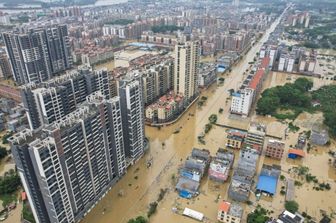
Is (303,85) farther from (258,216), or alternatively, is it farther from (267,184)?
(258,216)

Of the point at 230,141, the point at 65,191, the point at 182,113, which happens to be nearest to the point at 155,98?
the point at 182,113

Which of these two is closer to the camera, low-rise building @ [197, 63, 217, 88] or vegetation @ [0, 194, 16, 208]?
vegetation @ [0, 194, 16, 208]

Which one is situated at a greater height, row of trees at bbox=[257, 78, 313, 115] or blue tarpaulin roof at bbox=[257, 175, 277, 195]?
row of trees at bbox=[257, 78, 313, 115]

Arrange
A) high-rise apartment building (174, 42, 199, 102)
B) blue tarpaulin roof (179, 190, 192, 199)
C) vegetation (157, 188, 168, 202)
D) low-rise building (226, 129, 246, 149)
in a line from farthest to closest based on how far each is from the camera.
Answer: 1. high-rise apartment building (174, 42, 199, 102)
2. low-rise building (226, 129, 246, 149)
3. blue tarpaulin roof (179, 190, 192, 199)
4. vegetation (157, 188, 168, 202)

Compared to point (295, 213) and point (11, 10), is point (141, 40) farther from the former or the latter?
point (11, 10)

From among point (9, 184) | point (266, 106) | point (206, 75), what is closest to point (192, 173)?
point (9, 184)

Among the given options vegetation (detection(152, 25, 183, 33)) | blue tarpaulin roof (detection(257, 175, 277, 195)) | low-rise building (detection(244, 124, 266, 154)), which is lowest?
blue tarpaulin roof (detection(257, 175, 277, 195))

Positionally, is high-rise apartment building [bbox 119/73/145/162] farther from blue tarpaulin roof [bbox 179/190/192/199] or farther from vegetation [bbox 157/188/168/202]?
blue tarpaulin roof [bbox 179/190/192/199]

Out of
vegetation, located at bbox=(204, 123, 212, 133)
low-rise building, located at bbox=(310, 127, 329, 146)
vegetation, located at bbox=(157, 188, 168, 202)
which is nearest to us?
vegetation, located at bbox=(157, 188, 168, 202)

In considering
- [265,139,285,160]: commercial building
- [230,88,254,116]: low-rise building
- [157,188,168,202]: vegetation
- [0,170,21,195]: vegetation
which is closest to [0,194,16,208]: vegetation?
[0,170,21,195]: vegetation
